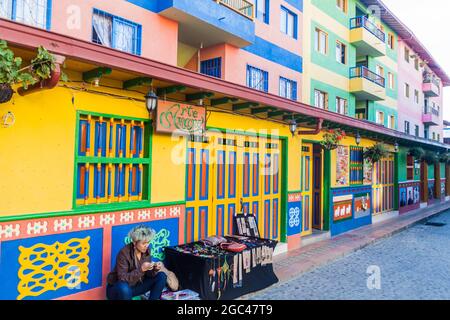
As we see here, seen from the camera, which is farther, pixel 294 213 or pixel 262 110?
pixel 294 213

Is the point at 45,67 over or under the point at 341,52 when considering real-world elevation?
under

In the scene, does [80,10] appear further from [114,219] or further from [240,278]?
[240,278]

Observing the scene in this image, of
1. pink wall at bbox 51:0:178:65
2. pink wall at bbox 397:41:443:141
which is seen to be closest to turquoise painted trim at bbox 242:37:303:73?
pink wall at bbox 51:0:178:65

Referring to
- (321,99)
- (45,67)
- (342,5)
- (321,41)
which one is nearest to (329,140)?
(321,99)

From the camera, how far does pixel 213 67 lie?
12.2 meters

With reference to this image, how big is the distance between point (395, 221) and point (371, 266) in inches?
299

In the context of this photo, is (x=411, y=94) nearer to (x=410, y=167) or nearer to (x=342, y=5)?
(x=410, y=167)

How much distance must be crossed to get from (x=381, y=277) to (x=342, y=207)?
501 centimetres

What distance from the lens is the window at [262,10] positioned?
1289 centimetres

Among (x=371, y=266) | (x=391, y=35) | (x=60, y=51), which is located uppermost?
(x=391, y=35)

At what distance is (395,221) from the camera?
48.0ft

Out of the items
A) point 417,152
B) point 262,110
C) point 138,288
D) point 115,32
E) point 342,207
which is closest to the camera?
point 138,288

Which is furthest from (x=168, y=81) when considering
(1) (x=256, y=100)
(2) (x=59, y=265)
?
(2) (x=59, y=265)

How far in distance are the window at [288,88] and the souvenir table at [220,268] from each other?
8627mm
